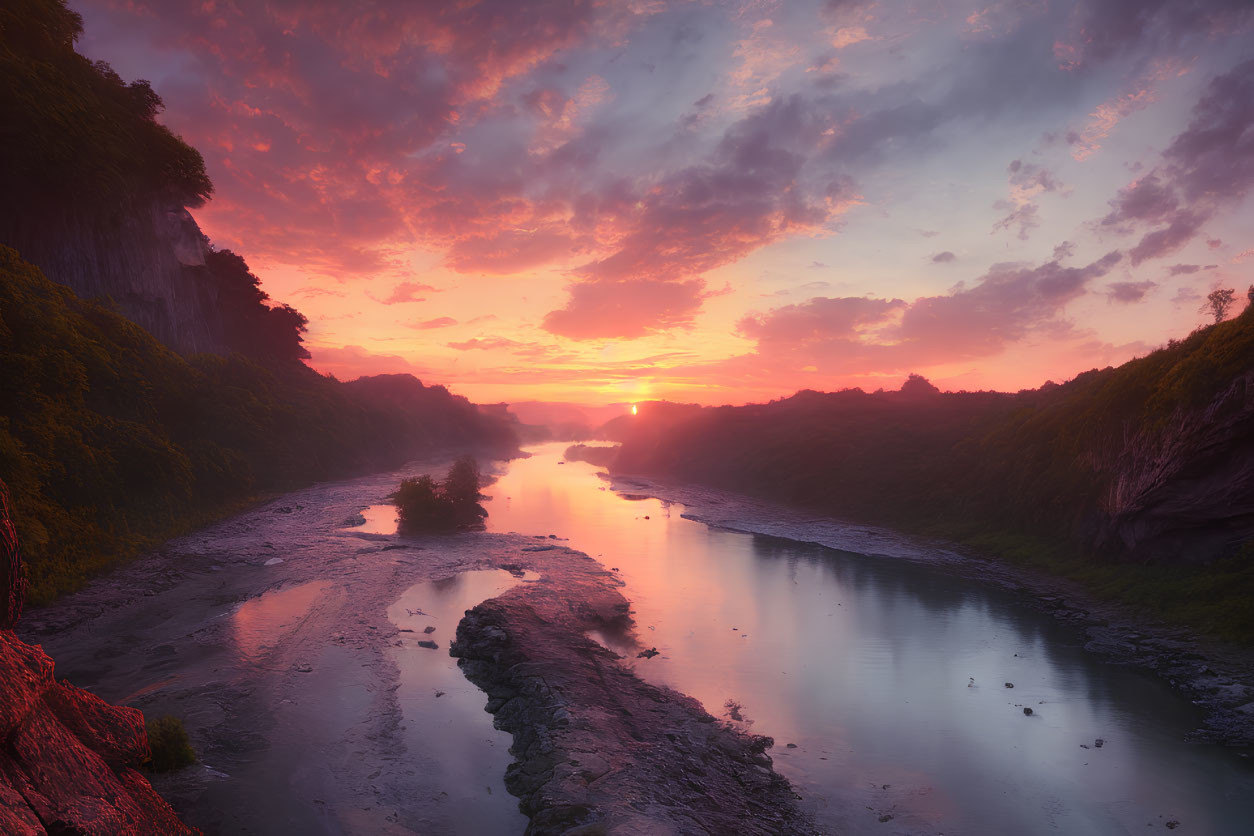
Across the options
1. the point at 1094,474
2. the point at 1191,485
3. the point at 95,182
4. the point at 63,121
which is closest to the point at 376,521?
the point at 95,182

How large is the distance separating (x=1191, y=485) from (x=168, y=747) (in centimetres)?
3799

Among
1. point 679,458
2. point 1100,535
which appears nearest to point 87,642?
point 1100,535

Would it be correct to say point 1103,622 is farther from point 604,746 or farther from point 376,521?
point 376,521

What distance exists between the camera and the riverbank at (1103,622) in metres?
17.4

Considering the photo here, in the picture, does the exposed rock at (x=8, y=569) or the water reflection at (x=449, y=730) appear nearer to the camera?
the exposed rock at (x=8, y=569)

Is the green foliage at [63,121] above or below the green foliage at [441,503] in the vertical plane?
above

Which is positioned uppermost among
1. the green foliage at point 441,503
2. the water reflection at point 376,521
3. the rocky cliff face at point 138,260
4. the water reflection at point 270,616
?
the rocky cliff face at point 138,260

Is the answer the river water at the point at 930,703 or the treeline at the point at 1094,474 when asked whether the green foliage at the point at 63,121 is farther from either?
the treeline at the point at 1094,474

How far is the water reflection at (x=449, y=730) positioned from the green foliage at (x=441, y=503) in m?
16.3

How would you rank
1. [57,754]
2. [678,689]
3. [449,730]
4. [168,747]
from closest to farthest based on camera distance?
[57,754]
[168,747]
[449,730]
[678,689]

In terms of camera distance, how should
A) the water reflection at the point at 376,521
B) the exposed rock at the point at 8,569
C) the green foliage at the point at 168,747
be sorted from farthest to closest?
the water reflection at the point at 376,521, the green foliage at the point at 168,747, the exposed rock at the point at 8,569

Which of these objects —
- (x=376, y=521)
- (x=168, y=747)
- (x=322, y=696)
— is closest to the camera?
(x=168, y=747)

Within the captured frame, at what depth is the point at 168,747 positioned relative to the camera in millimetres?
12312

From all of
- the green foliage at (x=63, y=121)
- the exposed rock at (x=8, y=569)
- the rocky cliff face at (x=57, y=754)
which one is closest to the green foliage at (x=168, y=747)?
the rocky cliff face at (x=57, y=754)
